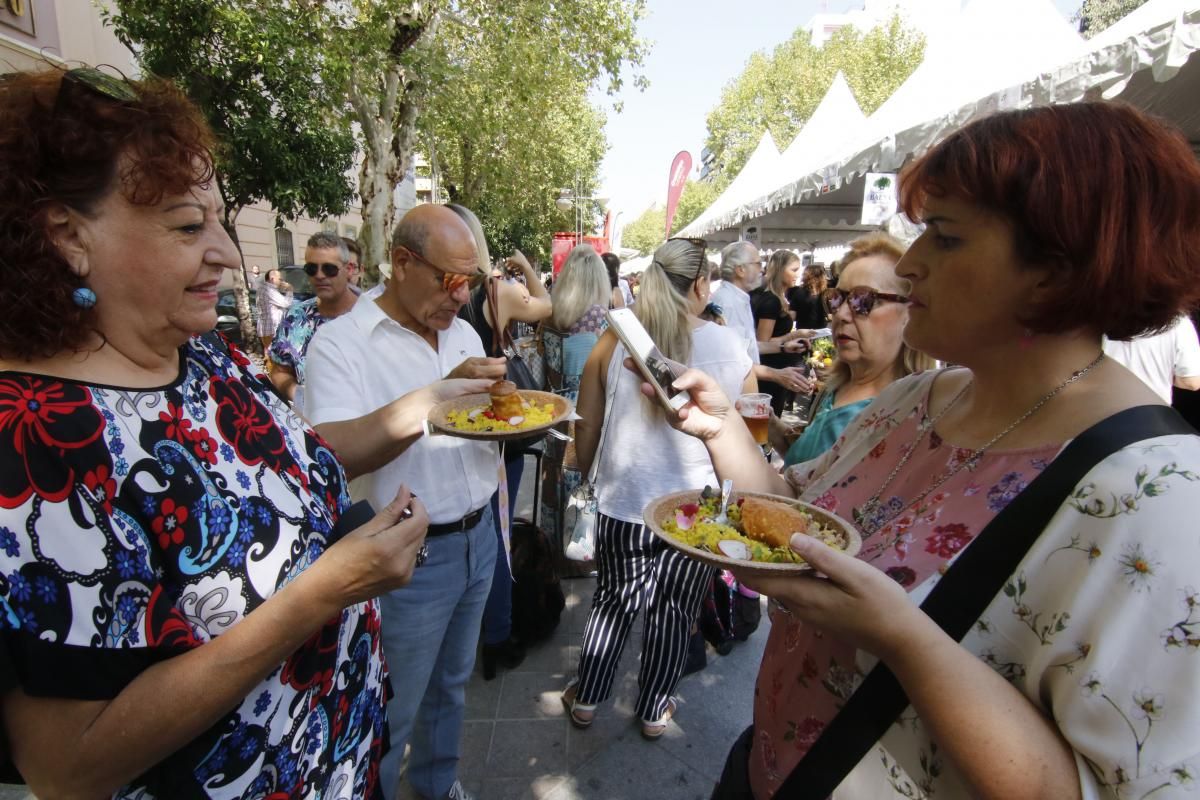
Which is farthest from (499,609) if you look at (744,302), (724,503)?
(744,302)

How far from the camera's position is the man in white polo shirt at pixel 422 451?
2113mm

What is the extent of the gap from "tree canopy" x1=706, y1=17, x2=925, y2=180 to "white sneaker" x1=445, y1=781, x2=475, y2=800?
32.1 meters

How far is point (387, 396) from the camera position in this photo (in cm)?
224

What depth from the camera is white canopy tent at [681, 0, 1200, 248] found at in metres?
3.23

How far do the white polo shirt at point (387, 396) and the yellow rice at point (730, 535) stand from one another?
98cm

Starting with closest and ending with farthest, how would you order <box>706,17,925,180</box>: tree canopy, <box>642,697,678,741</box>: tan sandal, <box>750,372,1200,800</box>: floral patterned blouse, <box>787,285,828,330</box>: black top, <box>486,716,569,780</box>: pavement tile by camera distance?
<box>750,372,1200,800</box>: floral patterned blouse
<box>486,716,569,780</box>: pavement tile
<box>642,697,678,741</box>: tan sandal
<box>787,285,828,330</box>: black top
<box>706,17,925,180</box>: tree canopy

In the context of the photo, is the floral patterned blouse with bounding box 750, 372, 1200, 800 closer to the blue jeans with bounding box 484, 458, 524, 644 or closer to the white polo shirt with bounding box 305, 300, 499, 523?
the white polo shirt with bounding box 305, 300, 499, 523

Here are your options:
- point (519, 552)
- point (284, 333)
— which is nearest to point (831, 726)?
point (519, 552)

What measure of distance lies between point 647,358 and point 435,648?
1.39 meters

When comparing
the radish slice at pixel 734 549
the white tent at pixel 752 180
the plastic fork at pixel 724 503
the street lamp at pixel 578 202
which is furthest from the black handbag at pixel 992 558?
the street lamp at pixel 578 202

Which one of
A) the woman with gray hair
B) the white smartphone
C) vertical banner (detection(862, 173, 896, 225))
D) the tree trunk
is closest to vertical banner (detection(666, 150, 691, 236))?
vertical banner (detection(862, 173, 896, 225))

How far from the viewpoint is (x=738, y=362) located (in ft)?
9.51

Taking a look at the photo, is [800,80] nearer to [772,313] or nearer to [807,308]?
[807,308]

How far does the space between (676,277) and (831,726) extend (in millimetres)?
2202
